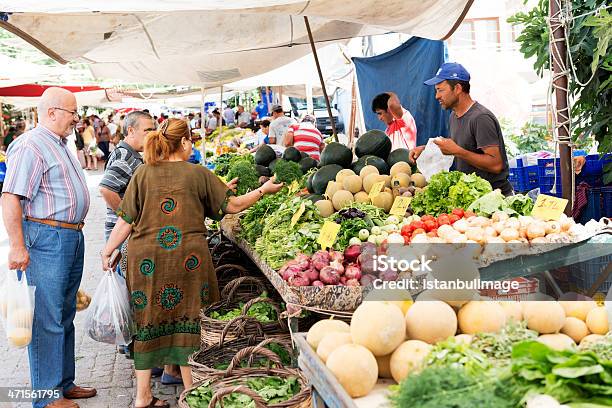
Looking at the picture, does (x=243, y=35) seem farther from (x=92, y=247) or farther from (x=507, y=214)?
(x=92, y=247)

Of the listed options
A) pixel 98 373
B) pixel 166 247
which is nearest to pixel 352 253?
pixel 166 247

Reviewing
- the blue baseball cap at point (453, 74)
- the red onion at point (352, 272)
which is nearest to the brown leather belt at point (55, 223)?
the red onion at point (352, 272)

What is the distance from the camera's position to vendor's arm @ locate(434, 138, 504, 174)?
501cm

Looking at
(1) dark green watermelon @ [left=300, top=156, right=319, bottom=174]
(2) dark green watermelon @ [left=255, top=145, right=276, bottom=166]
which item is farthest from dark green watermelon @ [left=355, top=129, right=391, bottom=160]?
(2) dark green watermelon @ [left=255, top=145, right=276, bottom=166]

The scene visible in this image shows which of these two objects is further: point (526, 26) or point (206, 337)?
point (526, 26)

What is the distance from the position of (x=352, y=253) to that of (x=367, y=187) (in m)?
1.45

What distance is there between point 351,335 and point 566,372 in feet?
2.95

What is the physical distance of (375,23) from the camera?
4988 mm

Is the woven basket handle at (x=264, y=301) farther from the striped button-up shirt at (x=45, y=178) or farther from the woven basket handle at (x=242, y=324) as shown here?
the striped button-up shirt at (x=45, y=178)

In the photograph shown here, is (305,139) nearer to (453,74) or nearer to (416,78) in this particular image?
(416,78)

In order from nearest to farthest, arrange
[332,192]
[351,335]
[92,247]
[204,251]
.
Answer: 1. [351,335]
2. [204,251]
3. [332,192]
4. [92,247]

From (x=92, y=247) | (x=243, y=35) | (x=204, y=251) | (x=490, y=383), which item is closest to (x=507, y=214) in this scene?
(x=204, y=251)

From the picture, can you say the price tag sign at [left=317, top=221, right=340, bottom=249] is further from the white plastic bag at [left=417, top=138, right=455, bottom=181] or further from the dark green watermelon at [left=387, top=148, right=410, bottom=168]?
the dark green watermelon at [left=387, top=148, right=410, bottom=168]

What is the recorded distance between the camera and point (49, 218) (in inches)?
186
